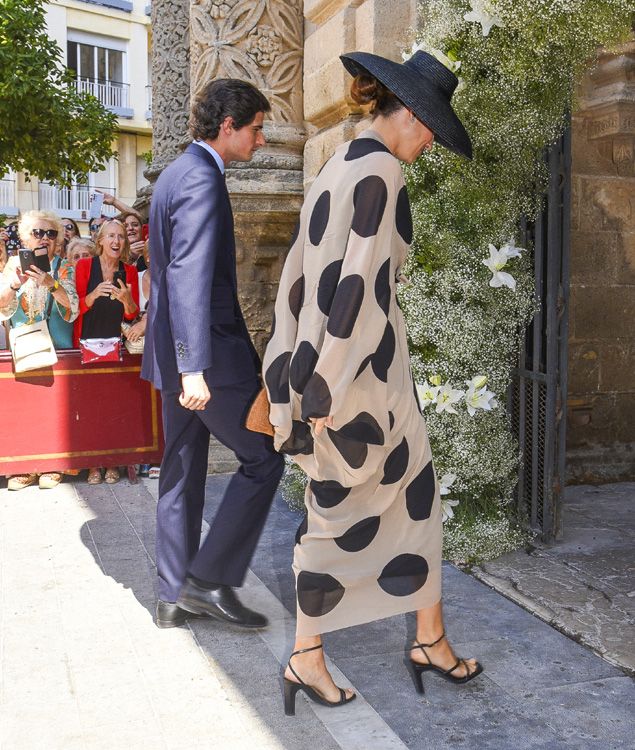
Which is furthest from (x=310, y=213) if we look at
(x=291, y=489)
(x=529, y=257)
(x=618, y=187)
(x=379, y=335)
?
(x=618, y=187)

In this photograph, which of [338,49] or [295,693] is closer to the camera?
[295,693]

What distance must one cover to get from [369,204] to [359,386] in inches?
20.2

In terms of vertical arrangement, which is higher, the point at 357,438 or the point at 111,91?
the point at 111,91

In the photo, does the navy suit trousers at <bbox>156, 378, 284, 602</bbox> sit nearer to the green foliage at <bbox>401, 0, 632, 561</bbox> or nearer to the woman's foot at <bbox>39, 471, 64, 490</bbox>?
the green foliage at <bbox>401, 0, 632, 561</bbox>

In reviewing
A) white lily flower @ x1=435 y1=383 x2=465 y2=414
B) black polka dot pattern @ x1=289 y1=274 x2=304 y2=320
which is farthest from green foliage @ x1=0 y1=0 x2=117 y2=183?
black polka dot pattern @ x1=289 y1=274 x2=304 y2=320

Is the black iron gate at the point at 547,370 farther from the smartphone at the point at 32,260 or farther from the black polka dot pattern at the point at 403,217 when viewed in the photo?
the smartphone at the point at 32,260

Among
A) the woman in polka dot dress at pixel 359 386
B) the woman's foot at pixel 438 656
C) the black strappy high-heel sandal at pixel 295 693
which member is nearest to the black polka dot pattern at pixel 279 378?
the woman in polka dot dress at pixel 359 386

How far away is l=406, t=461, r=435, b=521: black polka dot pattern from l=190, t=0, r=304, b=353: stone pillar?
3726mm

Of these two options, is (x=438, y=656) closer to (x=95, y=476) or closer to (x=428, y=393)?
(x=428, y=393)

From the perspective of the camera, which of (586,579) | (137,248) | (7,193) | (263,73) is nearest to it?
(586,579)

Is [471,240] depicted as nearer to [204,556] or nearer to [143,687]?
[204,556]

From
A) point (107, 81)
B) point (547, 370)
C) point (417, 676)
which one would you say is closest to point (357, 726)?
point (417, 676)

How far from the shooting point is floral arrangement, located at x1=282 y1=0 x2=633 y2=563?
161 inches

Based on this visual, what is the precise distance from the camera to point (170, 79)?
25.2 ft
